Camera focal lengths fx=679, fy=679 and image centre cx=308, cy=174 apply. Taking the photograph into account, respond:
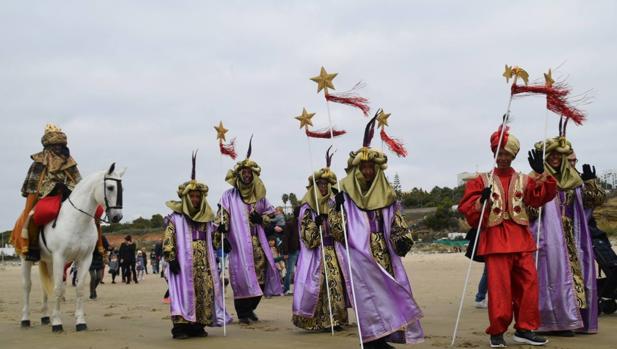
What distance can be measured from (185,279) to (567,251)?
485cm

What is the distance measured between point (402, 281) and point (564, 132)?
3454 mm

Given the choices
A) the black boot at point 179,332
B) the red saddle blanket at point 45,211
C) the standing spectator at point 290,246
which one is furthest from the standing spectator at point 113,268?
the black boot at point 179,332

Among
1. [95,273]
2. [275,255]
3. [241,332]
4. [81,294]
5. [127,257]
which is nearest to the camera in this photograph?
[241,332]

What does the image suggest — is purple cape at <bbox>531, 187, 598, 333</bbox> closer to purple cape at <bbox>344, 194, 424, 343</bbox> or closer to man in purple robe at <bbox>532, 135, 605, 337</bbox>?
man in purple robe at <bbox>532, 135, 605, 337</bbox>

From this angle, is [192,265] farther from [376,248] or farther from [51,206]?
[376,248]

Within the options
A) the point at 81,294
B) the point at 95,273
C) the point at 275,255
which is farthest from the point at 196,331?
the point at 275,255

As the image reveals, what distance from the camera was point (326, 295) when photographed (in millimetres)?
9102

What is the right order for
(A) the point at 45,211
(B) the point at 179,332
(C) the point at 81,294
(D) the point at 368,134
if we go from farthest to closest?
(A) the point at 45,211, (C) the point at 81,294, (B) the point at 179,332, (D) the point at 368,134

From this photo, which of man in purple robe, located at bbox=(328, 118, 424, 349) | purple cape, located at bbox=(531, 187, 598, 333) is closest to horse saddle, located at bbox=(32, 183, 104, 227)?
man in purple robe, located at bbox=(328, 118, 424, 349)

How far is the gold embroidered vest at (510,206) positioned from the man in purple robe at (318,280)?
93.8 inches

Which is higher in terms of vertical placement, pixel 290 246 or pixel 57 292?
pixel 290 246

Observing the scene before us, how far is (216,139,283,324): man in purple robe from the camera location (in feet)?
34.3

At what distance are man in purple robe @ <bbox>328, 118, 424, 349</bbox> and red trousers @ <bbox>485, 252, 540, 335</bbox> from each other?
2.59ft

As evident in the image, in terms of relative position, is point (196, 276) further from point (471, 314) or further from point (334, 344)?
point (471, 314)
